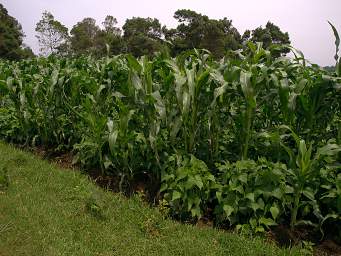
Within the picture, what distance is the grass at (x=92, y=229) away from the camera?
3.13 metres

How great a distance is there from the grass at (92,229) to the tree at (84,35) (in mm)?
28550

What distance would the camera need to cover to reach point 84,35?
3934cm

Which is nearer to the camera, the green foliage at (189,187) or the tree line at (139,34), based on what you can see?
the green foliage at (189,187)

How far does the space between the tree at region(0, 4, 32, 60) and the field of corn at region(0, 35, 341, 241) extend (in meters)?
36.7

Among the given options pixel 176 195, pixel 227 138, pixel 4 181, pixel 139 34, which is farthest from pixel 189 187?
pixel 139 34

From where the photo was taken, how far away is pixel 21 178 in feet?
15.1

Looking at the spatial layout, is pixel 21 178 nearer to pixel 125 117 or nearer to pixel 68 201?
pixel 68 201

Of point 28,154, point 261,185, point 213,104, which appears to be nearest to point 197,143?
point 213,104

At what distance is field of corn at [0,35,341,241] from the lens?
342 cm

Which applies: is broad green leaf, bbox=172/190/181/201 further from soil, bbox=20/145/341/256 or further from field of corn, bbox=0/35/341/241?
soil, bbox=20/145/341/256

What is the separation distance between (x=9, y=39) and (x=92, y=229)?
130 feet

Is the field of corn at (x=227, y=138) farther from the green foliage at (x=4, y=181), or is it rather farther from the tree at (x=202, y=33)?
the tree at (x=202, y=33)

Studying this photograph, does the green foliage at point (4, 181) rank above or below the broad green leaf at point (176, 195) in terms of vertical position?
below

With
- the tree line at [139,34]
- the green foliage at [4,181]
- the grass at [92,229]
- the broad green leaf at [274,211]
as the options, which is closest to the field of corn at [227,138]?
the broad green leaf at [274,211]
